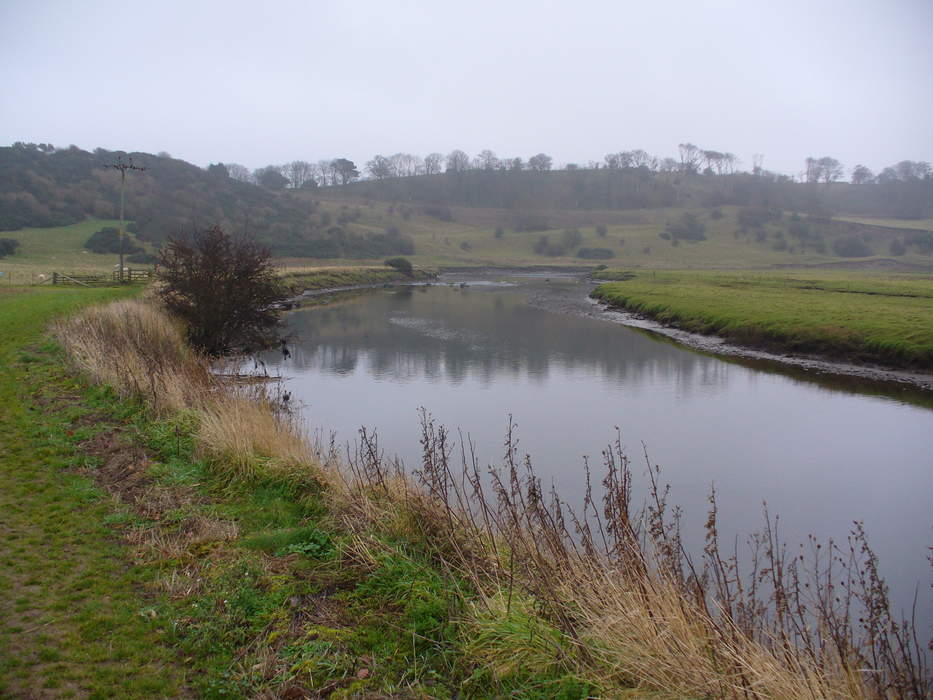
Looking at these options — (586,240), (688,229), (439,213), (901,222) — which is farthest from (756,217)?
(439,213)

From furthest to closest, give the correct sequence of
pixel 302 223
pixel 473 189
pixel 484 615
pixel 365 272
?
1. pixel 473 189
2. pixel 302 223
3. pixel 365 272
4. pixel 484 615

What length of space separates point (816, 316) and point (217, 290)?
22.5 meters

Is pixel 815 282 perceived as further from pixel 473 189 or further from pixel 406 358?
pixel 473 189

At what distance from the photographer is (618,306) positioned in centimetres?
4128

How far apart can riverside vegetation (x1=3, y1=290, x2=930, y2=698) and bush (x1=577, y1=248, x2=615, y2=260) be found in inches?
3821

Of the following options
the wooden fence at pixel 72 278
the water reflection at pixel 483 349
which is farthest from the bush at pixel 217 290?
the wooden fence at pixel 72 278

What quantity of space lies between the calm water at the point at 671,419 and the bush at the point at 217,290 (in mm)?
1855

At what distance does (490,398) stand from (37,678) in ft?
42.4

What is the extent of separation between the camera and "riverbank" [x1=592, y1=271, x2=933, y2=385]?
2105 cm

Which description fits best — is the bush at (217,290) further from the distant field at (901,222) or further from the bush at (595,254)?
the distant field at (901,222)

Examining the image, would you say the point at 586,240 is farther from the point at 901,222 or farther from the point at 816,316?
the point at 816,316

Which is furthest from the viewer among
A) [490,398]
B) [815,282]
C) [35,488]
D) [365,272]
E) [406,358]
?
Answer: [365,272]

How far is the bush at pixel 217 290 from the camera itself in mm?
19547

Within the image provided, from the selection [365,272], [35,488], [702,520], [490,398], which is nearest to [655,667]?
[702,520]
